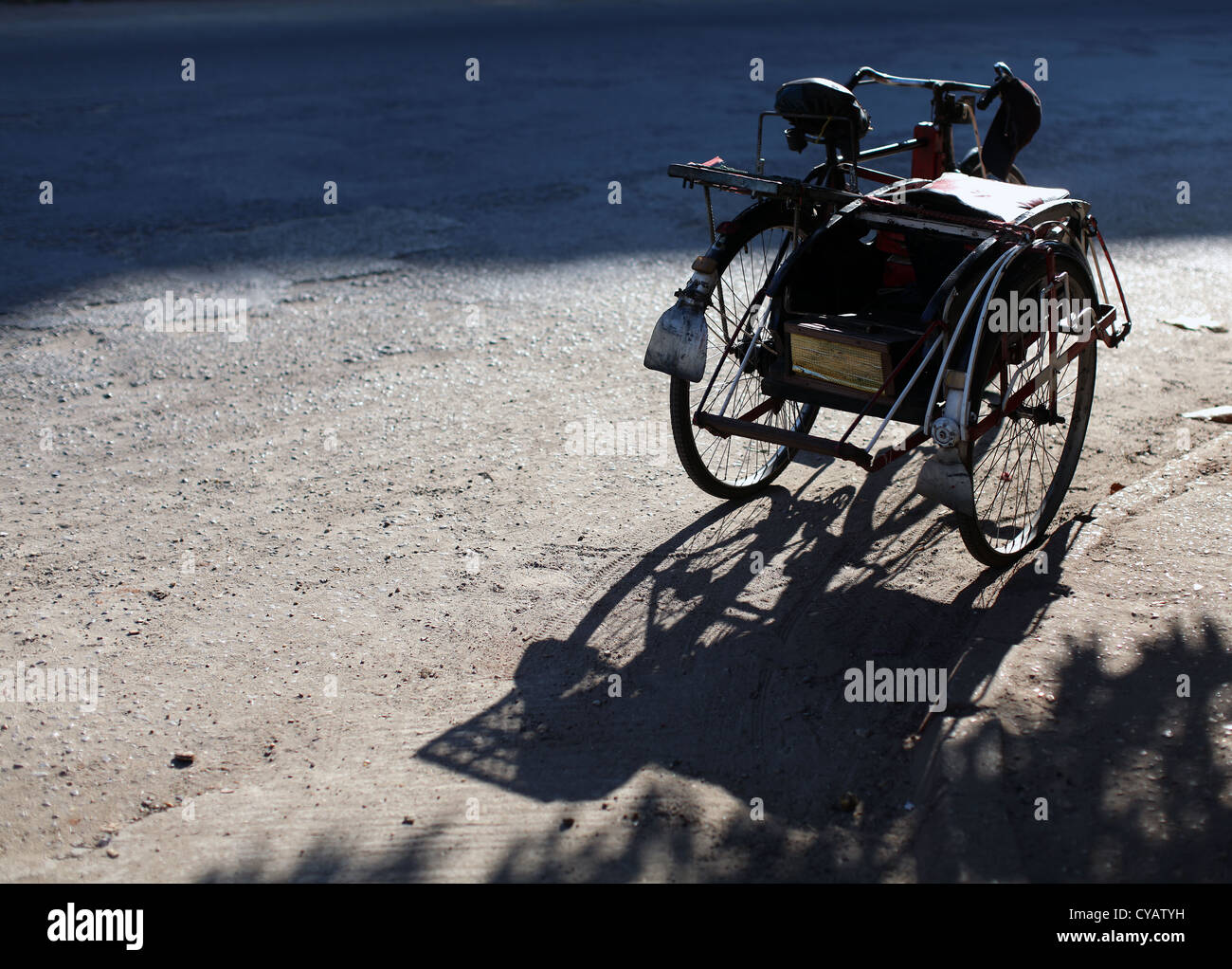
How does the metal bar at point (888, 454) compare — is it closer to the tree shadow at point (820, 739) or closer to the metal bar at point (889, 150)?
the tree shadow at point (820, 739)

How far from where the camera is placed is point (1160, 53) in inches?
508

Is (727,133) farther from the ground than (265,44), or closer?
closer

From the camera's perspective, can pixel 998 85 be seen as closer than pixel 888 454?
No

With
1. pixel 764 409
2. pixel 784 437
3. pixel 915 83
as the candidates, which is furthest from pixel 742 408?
pixel 915 83

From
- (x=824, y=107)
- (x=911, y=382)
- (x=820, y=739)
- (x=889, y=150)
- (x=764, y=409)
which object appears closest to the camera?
(x=820, y=739)

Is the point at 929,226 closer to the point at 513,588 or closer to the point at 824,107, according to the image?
the point at 824,107

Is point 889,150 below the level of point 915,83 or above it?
below

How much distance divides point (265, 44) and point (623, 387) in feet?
32.7

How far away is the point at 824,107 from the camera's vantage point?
3.79 meters

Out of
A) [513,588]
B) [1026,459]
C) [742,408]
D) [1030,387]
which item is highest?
[1030,387]

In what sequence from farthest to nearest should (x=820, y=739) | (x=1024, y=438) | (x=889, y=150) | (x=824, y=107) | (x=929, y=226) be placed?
(x=1024, y=438)
(x=889, y=150)
(x=824, y=107)
(x=929, y=226)
(x=820, y=739)

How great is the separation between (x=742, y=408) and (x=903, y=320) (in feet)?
2.96

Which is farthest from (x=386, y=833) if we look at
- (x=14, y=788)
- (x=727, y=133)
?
(x=727, y=133)
